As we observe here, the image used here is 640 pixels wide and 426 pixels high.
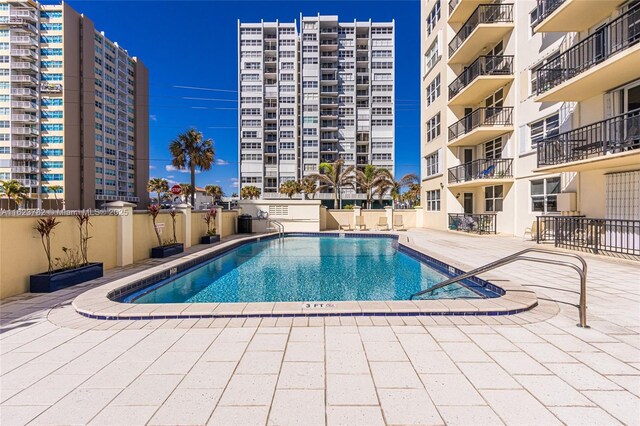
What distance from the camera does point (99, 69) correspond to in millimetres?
55062

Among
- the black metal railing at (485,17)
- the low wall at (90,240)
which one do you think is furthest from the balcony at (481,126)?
the low wall at (90,240)

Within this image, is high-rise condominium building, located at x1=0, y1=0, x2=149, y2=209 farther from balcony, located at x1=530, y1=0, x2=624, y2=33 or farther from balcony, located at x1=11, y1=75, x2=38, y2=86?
balcony, located at x1=530, y1=0, x2=624, y2=33

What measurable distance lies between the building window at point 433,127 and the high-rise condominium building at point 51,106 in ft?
176

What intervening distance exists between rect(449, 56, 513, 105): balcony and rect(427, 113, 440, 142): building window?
257 centimetres

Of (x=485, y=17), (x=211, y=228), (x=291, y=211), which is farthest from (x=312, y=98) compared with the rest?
(x=211, y=228)

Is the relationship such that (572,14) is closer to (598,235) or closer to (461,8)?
(598,235)

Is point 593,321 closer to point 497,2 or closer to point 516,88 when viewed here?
point 516,88

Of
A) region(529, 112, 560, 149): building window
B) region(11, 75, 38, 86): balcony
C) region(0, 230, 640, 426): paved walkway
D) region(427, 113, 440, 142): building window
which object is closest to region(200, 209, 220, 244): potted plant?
region(0, 230, 640, 426): paved walkway

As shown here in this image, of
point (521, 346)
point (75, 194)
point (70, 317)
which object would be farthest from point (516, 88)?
point (75, 194)

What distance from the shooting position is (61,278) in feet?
19.7

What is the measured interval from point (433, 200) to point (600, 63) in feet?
45.4

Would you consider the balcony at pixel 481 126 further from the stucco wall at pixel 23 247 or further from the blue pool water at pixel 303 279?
the stucco wall at pixel 23 247

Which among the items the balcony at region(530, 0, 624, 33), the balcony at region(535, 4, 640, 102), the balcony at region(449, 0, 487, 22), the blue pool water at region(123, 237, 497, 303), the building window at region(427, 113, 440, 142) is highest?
the balcony at region(449, 0, 487, 22)

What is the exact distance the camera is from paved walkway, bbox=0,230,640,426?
7.59ft
